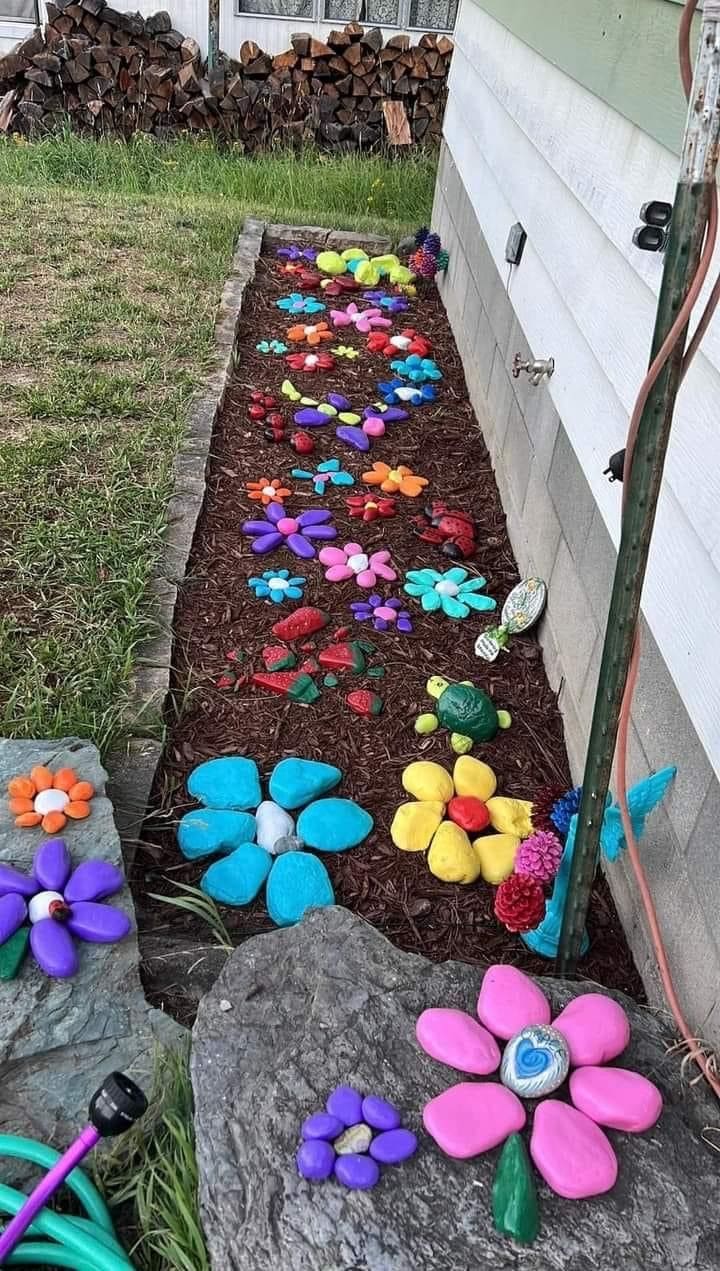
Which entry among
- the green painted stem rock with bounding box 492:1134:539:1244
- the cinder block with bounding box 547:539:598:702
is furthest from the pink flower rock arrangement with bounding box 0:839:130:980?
the cinder block with bounding box 547:539:598:702

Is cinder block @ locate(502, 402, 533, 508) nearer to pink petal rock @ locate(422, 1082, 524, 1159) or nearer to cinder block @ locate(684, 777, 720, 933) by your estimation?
cinder block @ locate(684, 777, 720, 933)

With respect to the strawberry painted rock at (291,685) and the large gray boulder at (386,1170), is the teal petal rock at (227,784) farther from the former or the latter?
the large gray boulder at (386,1170)

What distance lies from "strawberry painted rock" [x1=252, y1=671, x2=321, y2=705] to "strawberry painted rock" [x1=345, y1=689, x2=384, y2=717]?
9 cm

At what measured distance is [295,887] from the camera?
1996 mm

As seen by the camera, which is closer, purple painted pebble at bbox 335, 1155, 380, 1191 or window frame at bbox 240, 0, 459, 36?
purple painted pebble at bbox 335, 1155, 380, 1191

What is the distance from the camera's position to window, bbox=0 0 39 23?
7.84 meters

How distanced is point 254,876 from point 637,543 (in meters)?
1.09

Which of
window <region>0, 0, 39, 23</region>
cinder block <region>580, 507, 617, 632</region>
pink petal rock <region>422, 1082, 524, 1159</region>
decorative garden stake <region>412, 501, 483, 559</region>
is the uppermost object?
window <region>0, 0, 39, 23</region>

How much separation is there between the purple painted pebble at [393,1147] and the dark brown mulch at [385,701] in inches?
22.2

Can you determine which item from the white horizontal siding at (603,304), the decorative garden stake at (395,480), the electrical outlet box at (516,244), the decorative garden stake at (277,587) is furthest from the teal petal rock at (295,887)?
the electrical outlet box at (516,244)

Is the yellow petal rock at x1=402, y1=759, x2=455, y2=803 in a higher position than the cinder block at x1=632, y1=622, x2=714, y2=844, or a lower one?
lower

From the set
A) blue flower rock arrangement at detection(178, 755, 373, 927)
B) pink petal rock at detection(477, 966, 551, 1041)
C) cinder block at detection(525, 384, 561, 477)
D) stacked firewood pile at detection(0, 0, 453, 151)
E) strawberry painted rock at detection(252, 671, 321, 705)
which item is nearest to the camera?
pink petal rock at detection(477, 966, 551, 1041)

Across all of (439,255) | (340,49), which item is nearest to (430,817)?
(439,255)

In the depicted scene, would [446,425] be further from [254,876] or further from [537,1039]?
[537,1039]
